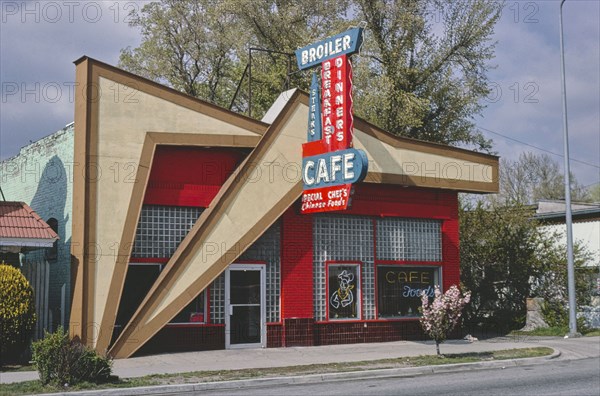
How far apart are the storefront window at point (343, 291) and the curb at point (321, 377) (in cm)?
531

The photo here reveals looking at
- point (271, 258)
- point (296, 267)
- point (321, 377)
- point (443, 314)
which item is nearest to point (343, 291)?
point (296, 267)

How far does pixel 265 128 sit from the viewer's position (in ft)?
66.7

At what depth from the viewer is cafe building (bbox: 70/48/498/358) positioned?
17875 millimetres

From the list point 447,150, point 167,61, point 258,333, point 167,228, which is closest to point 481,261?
point 447,150

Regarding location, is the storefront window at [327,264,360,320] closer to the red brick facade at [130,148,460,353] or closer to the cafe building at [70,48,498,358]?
the cafe building at [70,48,498,358]

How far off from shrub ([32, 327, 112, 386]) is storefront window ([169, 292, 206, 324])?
18.3 ft

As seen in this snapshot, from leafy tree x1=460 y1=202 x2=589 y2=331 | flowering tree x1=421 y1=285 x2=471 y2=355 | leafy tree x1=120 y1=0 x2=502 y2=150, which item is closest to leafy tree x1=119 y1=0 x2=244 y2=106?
leafy tree x1=120 y1=0 x2=502 y2=150

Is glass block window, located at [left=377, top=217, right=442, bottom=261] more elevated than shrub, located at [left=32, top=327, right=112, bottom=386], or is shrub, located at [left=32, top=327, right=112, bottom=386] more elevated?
glass block window, located at [left=377, top=217, right=442, bottom=261]

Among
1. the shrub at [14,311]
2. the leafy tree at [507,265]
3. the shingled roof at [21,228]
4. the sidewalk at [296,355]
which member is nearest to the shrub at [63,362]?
the sidewalk at [296,355]

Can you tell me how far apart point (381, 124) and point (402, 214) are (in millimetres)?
12584

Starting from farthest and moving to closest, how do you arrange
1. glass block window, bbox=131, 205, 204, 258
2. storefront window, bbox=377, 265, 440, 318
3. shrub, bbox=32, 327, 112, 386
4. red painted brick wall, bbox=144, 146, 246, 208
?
storefront window, bbox=377, 265, 440, 318 → red painted brick wall, bbox=144, 146, 246, 208 → glass block window, bbox=131, 205, 204, 258 → shrub, bbox=32, 327, 112, 386

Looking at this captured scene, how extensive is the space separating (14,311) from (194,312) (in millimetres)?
4863

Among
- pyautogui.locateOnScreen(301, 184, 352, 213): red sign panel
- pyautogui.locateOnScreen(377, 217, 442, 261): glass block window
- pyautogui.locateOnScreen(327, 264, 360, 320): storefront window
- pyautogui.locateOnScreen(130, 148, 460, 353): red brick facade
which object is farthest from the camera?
pyautogui.locateOnScreen(377, 217, 442, 261): glass block window

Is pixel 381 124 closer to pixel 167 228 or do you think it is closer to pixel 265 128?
pixel 265 128
